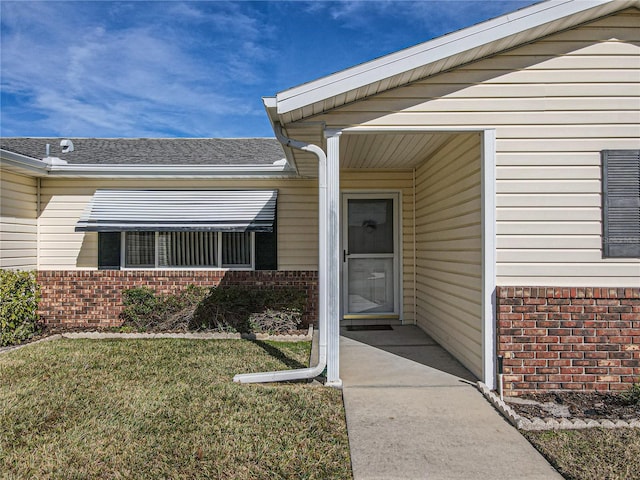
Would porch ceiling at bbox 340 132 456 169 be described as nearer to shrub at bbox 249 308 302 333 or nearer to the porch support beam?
the porch support beam

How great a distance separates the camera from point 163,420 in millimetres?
3354

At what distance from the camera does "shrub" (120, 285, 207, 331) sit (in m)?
6.90

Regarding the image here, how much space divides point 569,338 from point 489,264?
1.04 m

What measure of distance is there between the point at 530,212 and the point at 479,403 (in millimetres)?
1897

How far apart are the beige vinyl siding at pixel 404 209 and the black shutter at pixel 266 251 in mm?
1584

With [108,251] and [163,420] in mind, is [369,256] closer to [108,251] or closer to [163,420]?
[108,251]

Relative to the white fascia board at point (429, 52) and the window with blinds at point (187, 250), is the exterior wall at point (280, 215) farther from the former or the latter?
the white fascia board at point (429, 52)

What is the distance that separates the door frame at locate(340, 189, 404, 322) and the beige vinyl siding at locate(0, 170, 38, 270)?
17.6ft

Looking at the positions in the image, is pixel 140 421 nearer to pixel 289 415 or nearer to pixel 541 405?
pixel 289 415

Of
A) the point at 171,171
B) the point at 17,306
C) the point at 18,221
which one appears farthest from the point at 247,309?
the point at 18,221

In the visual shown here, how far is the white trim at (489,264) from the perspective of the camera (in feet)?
13.3

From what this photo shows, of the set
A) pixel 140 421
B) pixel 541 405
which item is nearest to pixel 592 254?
pixel 541 405

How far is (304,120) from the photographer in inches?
166

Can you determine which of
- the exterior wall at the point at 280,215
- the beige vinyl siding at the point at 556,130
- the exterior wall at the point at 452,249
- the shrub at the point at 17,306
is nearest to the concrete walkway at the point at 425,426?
the exterior wall at the point at 452,249
